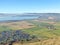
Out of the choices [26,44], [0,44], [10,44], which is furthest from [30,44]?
[0,44]

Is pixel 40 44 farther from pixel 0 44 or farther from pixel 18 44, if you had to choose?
pixel 0 44

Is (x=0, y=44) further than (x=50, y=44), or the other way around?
(x=0, y=44)

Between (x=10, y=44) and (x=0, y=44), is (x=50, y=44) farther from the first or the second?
(x=0, y=44)

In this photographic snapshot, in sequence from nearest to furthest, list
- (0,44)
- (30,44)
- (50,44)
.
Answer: (50,44)
(30,44)
(0,44)

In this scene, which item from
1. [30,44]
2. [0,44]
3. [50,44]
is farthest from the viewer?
[0,44]

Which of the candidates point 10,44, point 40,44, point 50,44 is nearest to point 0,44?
point 10,44

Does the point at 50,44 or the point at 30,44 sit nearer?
the point at 50,44

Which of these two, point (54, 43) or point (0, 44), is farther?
point (0, 44)

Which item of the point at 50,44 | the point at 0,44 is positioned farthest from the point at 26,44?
the point at 0,44
